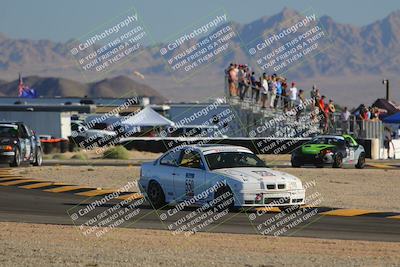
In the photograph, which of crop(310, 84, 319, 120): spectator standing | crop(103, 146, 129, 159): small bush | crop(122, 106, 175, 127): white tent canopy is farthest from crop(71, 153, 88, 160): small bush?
crop(122, 106, 175, 127): white tent canopy

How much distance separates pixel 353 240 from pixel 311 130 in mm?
25457

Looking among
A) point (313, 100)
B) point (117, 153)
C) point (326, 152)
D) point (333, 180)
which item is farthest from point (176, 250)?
point (117, 153)

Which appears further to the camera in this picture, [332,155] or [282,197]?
[332,155]

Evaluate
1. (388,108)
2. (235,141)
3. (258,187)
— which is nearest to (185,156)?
(258,187)

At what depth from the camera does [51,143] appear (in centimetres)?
4572

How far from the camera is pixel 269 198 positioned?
17.6m

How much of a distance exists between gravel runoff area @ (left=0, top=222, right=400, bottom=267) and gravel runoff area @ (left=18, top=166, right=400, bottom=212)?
591 centimetres

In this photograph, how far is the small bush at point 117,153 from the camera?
40.9 metres

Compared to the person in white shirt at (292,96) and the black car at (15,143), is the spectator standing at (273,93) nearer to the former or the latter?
the person in white shirt at (292,96)

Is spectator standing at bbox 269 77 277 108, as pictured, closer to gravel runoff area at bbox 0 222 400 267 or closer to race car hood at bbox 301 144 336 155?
race car hood at bbox 301 144 336 155

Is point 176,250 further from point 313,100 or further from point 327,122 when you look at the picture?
point 327,122

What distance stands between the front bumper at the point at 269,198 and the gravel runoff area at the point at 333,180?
2.28 m

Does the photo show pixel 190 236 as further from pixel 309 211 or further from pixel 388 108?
pixel 388 108

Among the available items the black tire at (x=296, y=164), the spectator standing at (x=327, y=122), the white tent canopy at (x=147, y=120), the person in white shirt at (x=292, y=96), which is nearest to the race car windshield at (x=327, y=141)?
the black tire at (x=296, y=164)
